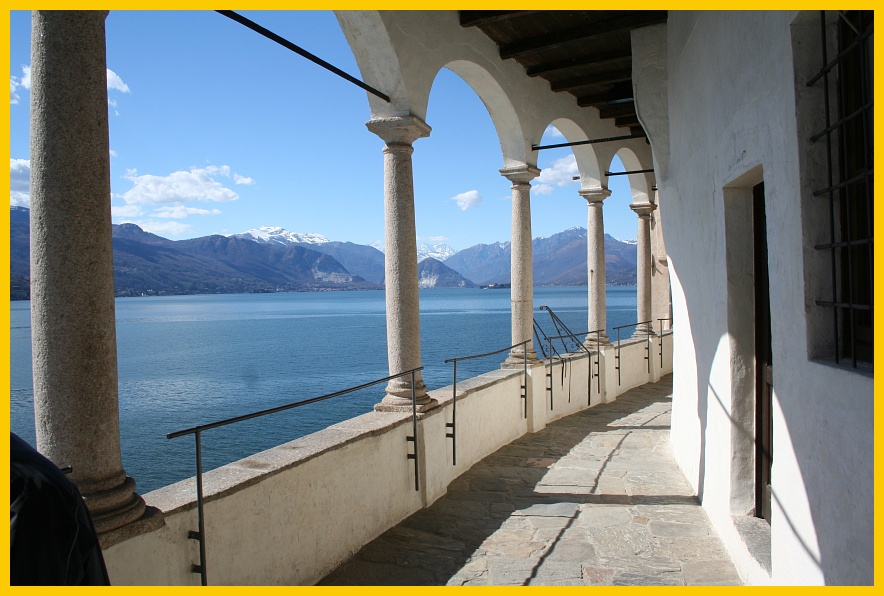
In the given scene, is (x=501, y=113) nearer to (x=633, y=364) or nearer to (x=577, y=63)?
(x=577, y=63)

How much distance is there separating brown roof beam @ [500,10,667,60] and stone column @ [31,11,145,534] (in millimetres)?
5840

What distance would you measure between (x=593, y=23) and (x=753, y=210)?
4060 millimetres

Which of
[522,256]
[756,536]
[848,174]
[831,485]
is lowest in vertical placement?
[756,536]

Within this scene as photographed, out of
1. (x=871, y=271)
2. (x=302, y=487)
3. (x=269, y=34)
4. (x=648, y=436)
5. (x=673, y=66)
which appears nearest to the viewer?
(x=871, y=271)

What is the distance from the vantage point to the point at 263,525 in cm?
402

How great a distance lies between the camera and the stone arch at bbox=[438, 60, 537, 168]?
8.15m

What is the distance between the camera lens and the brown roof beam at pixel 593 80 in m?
9.46

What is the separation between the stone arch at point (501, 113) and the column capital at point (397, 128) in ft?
6.23

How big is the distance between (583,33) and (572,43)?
16.3 inches

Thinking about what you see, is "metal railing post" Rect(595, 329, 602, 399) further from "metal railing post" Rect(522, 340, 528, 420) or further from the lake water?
the lake water

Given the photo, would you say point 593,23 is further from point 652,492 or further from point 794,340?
point 794,340

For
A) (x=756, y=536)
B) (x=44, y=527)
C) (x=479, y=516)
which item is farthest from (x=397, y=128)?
(x=44, y=527)

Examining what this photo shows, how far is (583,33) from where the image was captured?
7.72 m

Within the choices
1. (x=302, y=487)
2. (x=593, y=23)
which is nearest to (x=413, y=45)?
(x=593, y=23)
